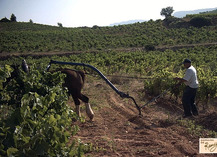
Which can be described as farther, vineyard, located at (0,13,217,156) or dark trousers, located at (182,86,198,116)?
dark trousers, located at (182,86,198,116)

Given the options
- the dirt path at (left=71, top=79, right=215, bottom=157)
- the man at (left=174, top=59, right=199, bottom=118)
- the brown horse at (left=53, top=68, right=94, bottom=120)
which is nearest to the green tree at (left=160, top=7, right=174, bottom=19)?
the dirt path at (left=71, top=79, right=215, bottom=157)

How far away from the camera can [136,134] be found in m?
5.78

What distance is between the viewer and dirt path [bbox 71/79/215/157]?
486 centimetres

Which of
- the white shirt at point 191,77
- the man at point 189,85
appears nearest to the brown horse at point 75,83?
the man at point 189,85

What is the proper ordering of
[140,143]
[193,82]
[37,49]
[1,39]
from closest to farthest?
[140,143]
[193,82]
[37,49]
[1,39]

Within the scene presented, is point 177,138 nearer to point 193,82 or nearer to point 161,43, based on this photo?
point 193,82

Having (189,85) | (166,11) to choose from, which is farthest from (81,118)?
(166,11)

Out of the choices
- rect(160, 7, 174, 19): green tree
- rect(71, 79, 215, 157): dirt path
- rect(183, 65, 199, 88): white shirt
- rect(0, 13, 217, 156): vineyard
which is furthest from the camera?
rect(160, 7, 174, 19): green tree

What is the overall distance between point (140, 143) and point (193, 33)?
4293cm

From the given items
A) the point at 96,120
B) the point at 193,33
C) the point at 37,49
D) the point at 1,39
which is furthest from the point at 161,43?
the point at 96,120

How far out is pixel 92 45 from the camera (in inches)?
1526

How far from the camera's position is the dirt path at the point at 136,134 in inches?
191

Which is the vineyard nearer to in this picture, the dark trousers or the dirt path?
the dirt path

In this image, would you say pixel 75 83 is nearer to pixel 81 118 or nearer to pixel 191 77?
pixel 81 118
